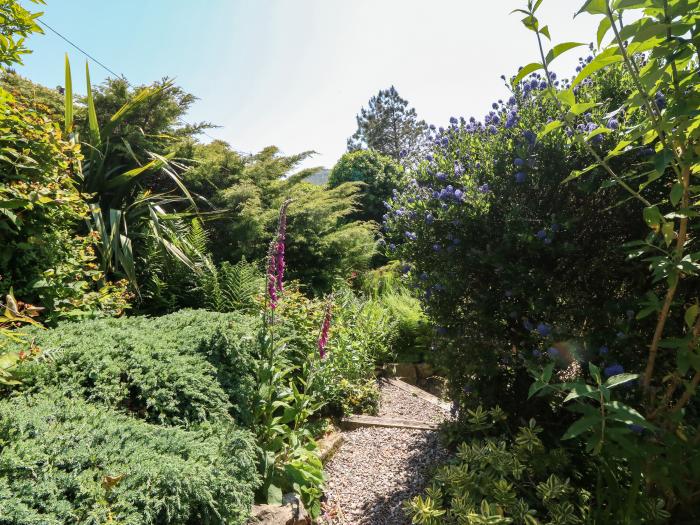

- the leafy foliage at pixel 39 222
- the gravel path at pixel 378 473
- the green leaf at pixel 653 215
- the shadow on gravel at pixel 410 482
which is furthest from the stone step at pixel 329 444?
the green leaf at pixel 653 215

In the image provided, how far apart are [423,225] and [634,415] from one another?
5.78ft

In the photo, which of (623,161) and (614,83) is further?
(614,83)

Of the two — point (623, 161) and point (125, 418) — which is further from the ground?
point (623, 161)

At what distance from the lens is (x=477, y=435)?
2.69 meters

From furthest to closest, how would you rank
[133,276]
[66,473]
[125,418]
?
[133,276]
[125,418]
[66,473]

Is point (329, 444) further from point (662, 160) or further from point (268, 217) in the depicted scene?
point (268, 217)

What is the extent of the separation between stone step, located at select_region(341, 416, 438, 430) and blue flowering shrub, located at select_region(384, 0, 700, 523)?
957 millimetres

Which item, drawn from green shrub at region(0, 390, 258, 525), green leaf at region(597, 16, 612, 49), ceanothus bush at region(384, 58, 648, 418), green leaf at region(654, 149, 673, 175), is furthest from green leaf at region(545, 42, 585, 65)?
green shrub at region(0, 390, 258, 525)

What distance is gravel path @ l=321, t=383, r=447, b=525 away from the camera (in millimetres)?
2645

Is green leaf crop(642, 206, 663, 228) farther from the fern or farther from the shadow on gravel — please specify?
the fern

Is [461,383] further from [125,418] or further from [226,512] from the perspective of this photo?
[125,418]

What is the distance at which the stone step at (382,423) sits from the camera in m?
3.69

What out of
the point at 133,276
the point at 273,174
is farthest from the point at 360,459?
the point at 273,174

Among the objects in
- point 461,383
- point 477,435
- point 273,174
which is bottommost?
point 477,435
